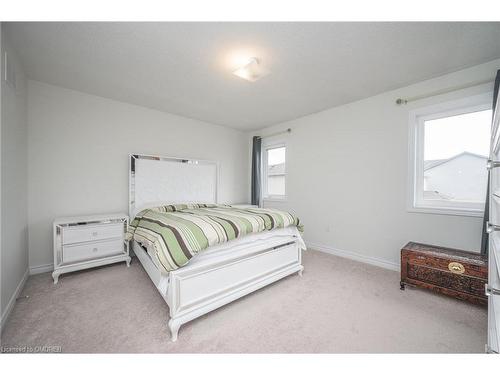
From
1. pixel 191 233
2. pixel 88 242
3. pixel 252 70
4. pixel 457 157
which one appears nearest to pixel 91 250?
pixel 88 242

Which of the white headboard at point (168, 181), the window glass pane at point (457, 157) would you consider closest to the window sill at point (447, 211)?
the window glass pane at point (457, 157)

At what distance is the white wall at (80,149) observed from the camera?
8.16 ft

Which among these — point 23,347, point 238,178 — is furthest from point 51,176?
point 238,178

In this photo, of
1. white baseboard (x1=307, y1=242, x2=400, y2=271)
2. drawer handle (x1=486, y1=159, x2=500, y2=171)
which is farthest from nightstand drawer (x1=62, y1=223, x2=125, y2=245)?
drawer handle (x1=486, y1=159, x2=500, y2=171)

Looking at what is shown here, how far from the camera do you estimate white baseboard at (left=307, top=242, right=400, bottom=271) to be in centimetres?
268

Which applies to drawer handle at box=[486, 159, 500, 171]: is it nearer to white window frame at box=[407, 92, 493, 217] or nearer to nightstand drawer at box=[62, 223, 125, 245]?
white window frame at box=[407, 92, 493, 217]

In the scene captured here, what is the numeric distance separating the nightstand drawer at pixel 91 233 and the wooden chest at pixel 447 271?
135 inches

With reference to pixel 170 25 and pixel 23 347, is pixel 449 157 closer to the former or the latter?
pixel 170 25

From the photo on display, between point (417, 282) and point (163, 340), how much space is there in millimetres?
2445

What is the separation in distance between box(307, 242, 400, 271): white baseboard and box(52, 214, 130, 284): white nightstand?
2.94m

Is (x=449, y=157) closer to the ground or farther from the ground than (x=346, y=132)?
closer to the ground

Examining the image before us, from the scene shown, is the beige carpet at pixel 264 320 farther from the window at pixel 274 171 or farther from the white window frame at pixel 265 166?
the window at pixel 274 171

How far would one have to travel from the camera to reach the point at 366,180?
2.93 metres

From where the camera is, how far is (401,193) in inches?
103
